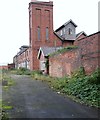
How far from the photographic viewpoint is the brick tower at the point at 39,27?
4216 centimetres

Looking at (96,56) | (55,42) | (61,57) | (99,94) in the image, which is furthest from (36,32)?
(99,94)

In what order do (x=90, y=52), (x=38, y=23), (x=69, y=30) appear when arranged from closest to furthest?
(x=90, y=52)
(x=38, y=23)
(x=69, y=30)

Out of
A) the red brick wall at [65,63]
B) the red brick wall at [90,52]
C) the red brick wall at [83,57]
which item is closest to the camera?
the red brick wall at [90,52]

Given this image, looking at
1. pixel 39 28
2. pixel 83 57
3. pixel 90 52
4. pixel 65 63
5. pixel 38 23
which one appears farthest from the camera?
pixel 39 28

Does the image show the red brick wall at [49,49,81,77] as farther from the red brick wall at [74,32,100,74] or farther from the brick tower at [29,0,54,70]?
the brick tower at [29,0,54,70]

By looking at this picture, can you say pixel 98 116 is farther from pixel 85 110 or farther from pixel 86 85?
pixel 86 85

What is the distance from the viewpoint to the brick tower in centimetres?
4216

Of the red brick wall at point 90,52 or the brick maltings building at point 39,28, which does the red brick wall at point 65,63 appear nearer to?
the red brick wall at point 90,52

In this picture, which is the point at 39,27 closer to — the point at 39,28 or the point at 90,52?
the point at 39,28

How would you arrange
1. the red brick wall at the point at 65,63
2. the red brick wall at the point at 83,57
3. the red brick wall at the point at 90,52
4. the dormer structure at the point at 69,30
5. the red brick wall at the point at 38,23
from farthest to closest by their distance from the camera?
1. the dormer structure at the point at 69,30
2. the red brick wall at the point at 38,23
3. the red brick wall at the point at 65,63
4. the red brick wall at the point at 83,57
5. the red brick wall at the point at 90,52

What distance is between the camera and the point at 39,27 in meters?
42.7

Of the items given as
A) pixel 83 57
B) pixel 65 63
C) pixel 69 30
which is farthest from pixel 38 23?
pixel 83 57

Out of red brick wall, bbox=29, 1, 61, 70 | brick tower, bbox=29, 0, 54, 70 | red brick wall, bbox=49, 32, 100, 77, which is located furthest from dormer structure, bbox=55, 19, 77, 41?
red brick wall, bbox=49, 32, 100, 77

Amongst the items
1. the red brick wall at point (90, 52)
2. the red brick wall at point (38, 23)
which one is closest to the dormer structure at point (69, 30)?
the red brick wall at point (38, 23)
